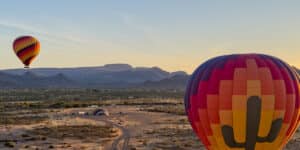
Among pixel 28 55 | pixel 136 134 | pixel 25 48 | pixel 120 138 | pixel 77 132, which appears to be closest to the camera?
pixel 120 138

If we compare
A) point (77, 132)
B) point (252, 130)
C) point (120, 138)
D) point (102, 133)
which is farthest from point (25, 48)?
point (252, 130)

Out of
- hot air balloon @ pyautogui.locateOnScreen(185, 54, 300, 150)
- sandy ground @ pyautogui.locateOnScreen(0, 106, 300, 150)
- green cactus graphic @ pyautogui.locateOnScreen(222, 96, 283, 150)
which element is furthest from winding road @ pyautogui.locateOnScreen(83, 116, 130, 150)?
green cactus graphic @ pyautogui.locateOnScreen(222, 96, 283, 150)

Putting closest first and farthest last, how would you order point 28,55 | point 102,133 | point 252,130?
point 252,130 < point 102,133 < point 28,55

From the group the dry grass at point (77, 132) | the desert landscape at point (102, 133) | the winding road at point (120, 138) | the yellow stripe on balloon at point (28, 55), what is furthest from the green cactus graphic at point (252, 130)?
the yellow stripe on balloon at point (28, 55)

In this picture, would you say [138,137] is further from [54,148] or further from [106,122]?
[106,122]

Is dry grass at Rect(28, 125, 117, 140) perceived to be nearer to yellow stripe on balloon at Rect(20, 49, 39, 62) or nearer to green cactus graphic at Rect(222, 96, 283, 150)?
yellow stripe on balloon at Rect(20, 49, 39, 62)

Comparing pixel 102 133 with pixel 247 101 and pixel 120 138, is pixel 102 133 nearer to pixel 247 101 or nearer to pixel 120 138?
pixel 120 138

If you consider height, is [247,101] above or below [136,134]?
above
